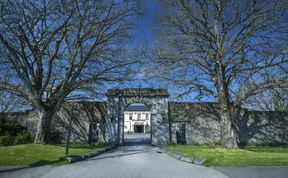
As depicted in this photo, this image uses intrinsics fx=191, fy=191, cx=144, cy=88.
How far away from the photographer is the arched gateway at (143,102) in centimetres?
1878

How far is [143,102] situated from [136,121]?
3543 centimetres

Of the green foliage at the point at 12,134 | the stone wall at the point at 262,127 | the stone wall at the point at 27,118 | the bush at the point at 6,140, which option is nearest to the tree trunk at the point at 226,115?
the stone wall at the point at 262,127

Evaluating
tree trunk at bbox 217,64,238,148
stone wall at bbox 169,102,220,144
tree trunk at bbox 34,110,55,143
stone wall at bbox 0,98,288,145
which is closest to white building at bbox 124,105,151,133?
stone wall at bbox 0,98,288,145

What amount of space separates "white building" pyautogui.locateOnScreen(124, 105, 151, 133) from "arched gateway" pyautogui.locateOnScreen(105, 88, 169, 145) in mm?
34978

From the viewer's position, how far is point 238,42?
12672mm

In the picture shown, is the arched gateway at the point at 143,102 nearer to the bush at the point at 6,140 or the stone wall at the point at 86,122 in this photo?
the stone wall at the point at 86,122

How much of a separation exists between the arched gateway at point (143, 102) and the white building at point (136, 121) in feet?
115

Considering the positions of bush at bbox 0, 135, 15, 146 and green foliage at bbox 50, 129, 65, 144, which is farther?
green foliage at bbox 50, 129, 65, 144

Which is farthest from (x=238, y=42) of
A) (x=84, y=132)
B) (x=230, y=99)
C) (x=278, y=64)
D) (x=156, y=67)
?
(x=84, y=132)

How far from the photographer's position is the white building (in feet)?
178

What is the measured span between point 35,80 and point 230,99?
47.9 feet

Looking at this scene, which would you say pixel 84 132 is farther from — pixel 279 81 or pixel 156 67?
pixel 279 81

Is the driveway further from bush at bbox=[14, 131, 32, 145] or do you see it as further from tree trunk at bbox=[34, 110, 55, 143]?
bush at bbox=[14, 131, 32, 145]

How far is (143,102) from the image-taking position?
20.0 m
